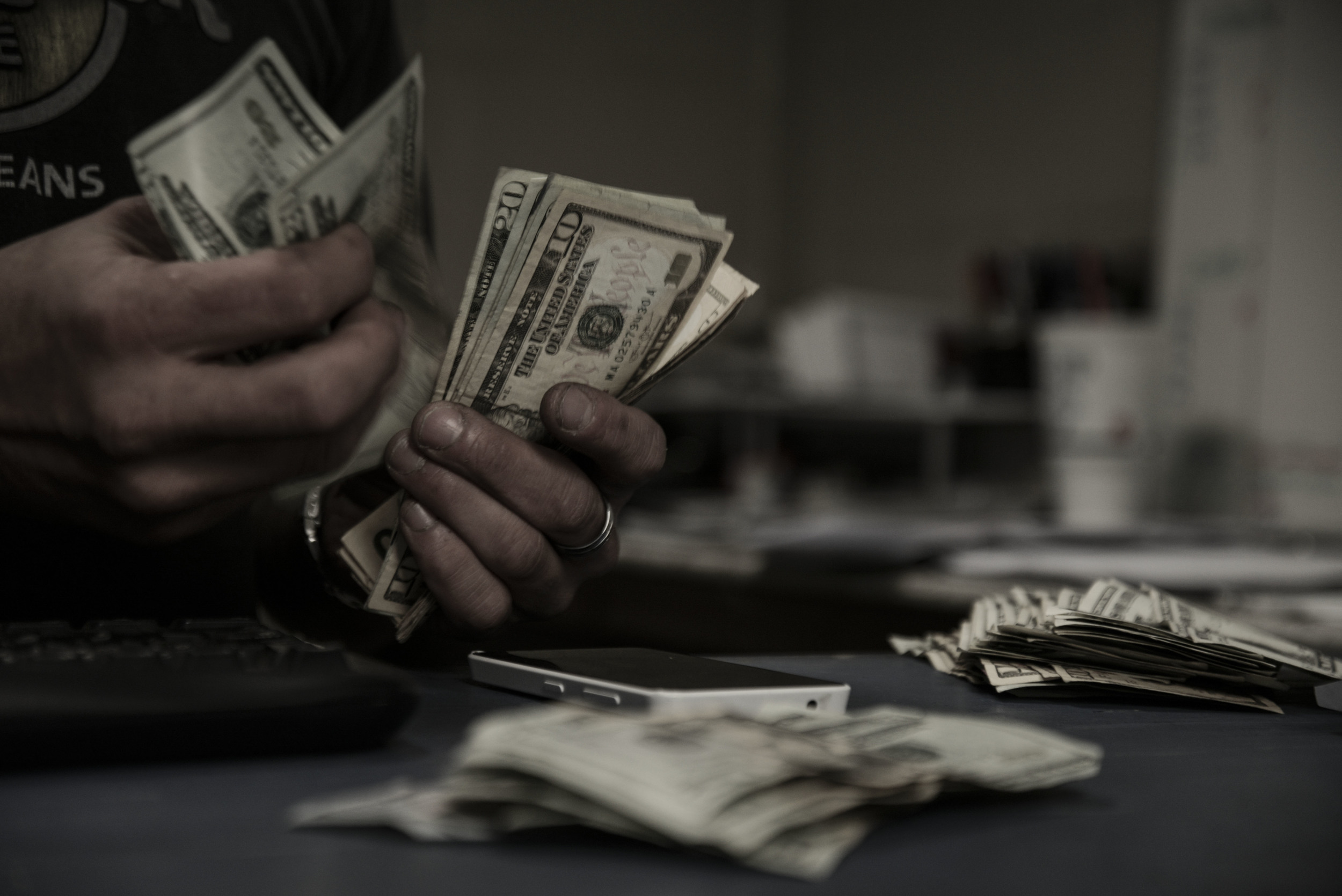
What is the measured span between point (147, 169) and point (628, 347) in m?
0.28

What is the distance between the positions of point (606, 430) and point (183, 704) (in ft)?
1.03

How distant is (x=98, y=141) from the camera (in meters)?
0.90

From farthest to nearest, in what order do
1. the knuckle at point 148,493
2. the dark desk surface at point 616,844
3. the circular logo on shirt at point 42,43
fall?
the circular logo on shirt at point 42,43
the knuckle at point 148,493
the dark desk surface at point 616,844

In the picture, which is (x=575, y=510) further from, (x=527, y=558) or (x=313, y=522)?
(x=313, y=522)

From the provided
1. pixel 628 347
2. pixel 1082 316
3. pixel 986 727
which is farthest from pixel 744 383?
pixel 986 727

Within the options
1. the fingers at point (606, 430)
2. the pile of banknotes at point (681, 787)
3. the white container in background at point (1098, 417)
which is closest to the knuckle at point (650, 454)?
the fingers at point (606, 430)

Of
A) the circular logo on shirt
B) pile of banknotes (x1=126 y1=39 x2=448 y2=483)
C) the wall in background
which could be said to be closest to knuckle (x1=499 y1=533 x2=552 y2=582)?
pile of banknotes (x1=126 y1=39 x2=448 y2=483)

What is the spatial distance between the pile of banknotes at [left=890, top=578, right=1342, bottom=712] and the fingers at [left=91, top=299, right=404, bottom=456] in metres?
0.35

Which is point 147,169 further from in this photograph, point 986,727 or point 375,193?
point 986,727

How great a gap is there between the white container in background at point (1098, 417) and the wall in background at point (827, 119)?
1.53 meters

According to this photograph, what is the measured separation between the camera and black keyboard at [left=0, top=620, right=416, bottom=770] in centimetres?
36

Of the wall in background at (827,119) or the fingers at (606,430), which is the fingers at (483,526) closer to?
the fingers at (606,430)

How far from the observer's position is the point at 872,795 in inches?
12.4

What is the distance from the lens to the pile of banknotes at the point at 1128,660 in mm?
554
